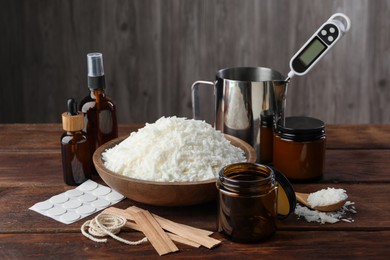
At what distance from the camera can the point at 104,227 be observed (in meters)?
1.19

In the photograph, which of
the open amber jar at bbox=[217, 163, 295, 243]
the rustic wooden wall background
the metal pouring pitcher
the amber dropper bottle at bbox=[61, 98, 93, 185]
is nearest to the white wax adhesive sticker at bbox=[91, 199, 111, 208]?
the amber dropper bottle at bbox=[61, 98, 93, 185]

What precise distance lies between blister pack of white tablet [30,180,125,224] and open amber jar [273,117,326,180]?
1.20 ft

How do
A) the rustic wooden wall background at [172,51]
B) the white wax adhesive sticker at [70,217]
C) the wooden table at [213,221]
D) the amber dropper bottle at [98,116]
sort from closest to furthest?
the wooden table at [213,221], the white wax adhesive sticker at [70,217], the amber dropper bottle at [98,116], the rustic wooden wall background at [172,51]

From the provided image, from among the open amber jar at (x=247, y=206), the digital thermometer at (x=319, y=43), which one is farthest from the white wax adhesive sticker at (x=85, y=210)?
the digital thermometer at (x=319, y=43)

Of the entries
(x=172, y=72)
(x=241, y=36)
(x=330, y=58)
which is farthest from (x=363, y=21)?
(x=172, y=72)

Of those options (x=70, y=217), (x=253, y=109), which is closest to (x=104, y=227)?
(x=70, y=217)

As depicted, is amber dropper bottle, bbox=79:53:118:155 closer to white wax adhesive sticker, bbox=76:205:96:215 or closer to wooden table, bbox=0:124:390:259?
wooden table, bbox=0:124:390:259

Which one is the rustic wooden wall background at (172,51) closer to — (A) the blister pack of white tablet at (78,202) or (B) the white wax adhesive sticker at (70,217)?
(A) the blister pack of white tablet at (78,202)

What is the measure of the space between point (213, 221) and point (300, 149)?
0.94 ft

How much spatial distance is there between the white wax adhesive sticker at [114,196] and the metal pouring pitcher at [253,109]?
13.2 inches

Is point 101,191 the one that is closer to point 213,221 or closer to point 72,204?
point 72,204

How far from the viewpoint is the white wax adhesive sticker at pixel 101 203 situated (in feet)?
4.32

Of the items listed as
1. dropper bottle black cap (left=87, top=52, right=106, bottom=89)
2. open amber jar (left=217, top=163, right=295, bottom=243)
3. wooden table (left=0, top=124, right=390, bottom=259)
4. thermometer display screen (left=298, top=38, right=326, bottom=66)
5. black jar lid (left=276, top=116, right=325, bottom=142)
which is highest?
thermometer display screen (left=298, top=38, right=326, bottom=66)

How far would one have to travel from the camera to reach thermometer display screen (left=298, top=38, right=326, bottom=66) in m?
1.52
